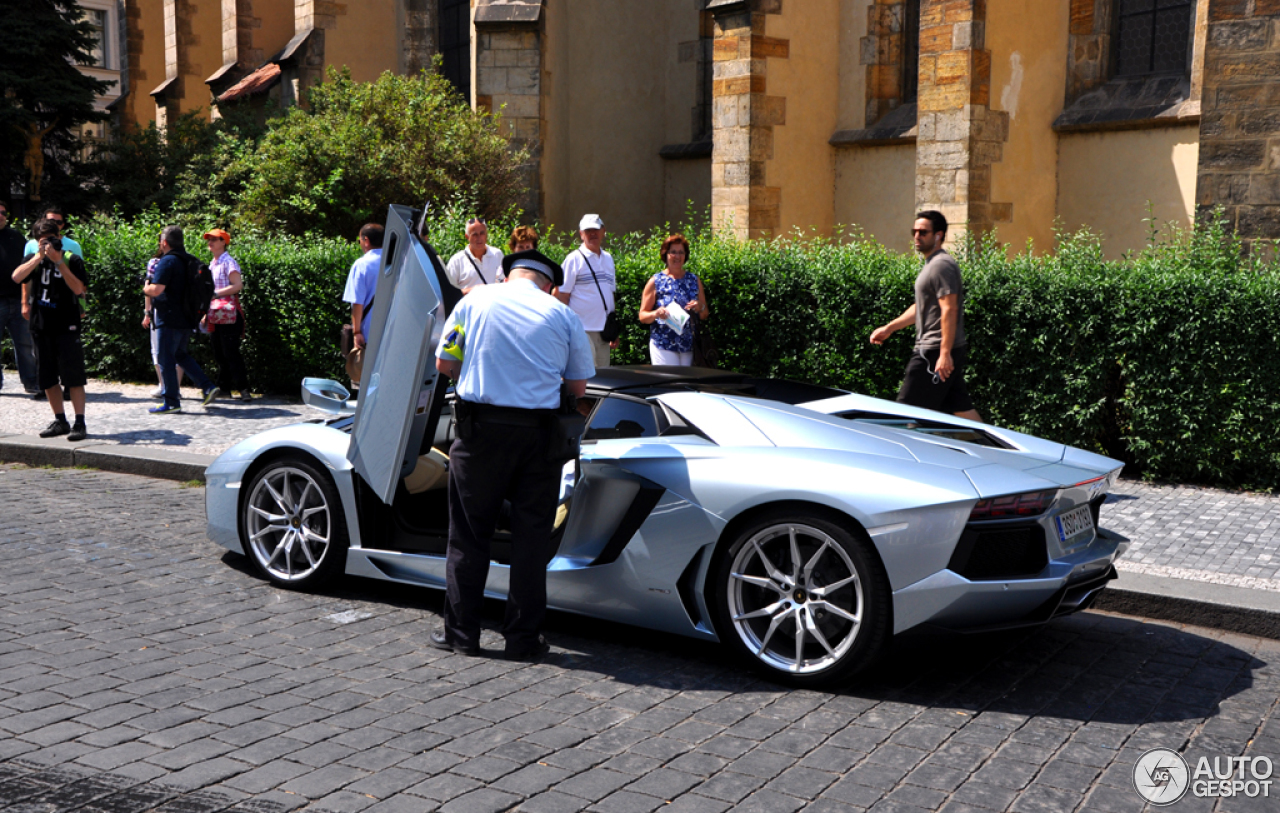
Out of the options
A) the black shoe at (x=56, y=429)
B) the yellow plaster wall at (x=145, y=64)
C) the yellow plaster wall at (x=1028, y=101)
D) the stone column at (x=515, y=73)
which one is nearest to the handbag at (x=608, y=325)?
the black shoe at (x=56, y=429)

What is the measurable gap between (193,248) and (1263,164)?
11285 millimetres

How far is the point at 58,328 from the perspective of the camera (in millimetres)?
9914

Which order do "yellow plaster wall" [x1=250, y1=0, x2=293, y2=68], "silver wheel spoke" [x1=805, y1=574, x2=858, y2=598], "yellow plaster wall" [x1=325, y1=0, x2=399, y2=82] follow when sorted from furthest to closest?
"yellow plaster wall" [x1=250, y1=0, x2=293, y2=68], "yellow plaster wall" [x1=325, y1=0, x2=399, y2=82], "silver wheel spoke" [x1=805, y1=574, x2=858, y2=598]

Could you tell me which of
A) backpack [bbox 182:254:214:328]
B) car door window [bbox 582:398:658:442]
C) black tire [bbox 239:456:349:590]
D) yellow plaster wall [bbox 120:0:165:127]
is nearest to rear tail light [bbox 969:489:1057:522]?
car door window [bbox 582:398:658:442]

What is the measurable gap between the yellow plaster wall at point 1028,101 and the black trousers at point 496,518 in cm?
1063

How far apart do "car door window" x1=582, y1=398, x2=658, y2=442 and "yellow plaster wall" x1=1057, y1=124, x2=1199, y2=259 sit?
10381 millimetres

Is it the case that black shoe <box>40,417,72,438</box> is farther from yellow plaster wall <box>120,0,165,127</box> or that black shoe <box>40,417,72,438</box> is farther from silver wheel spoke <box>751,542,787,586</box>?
yellow plaster wall <box>120,0,165,127</box>

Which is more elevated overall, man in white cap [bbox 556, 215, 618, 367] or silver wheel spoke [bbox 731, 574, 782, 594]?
man in white cap [bbox 556, 215, 618, 367]

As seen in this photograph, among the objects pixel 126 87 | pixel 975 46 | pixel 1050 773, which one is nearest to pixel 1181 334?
pixel 1050 773

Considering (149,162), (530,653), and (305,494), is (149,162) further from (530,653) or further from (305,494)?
(530,653)

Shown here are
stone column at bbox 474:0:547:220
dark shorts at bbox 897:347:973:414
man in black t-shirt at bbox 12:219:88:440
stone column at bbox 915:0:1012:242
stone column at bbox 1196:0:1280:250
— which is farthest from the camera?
stone column at bbox 474:0:547:220

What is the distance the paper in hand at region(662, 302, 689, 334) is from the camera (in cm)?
889

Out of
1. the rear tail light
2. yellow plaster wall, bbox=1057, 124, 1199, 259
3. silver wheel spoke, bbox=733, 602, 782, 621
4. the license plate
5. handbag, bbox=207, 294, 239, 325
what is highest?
yellow plaster wall, bbox=1057, 124, 1199, 259

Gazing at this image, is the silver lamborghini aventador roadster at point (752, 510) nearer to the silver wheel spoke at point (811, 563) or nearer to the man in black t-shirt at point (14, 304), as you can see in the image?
the silver wheel spoke at point (811, 563)
